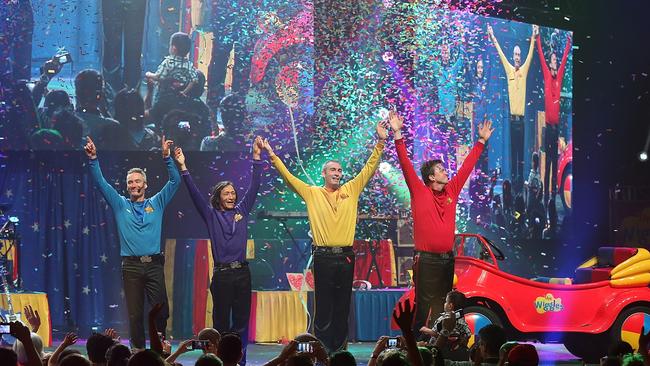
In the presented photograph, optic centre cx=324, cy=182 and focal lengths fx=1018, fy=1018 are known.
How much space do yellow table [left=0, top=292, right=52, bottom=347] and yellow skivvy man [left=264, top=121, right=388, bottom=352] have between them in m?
4.06

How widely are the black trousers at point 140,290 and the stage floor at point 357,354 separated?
1.53 m

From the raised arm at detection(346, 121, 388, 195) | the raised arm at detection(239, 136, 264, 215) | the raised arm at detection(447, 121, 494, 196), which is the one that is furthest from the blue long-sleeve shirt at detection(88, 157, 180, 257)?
the raised arm at detection(447, 121, 494, 196)

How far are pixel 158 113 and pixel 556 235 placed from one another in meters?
6.19

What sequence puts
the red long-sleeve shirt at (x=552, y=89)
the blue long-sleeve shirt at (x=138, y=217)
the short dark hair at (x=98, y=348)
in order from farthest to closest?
the red long-sleeve shirt at (x=552, y=89), the blue long-sleeve shirt at (x=138, y=217), the short dark hair at (x=98, y=348)

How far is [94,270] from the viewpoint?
13211 mm

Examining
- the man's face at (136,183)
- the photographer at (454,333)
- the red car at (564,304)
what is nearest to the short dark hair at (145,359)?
the photographer at (454,333)

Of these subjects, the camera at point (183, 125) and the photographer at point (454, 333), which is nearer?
the photographer at point (454, 333)

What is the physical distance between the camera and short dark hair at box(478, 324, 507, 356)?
5.54m

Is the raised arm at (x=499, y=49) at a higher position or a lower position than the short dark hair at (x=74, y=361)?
higher

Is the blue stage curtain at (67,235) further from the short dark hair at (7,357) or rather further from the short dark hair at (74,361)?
the short dark hair at (7,357)

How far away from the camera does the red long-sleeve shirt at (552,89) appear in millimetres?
15195

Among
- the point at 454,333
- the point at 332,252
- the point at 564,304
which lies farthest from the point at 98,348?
the point at 564,304

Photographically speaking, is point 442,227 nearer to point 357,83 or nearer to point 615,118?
point 357,83

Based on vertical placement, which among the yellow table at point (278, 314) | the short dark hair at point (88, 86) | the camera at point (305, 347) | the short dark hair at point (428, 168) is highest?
the short dark hair at point (88, 86)
